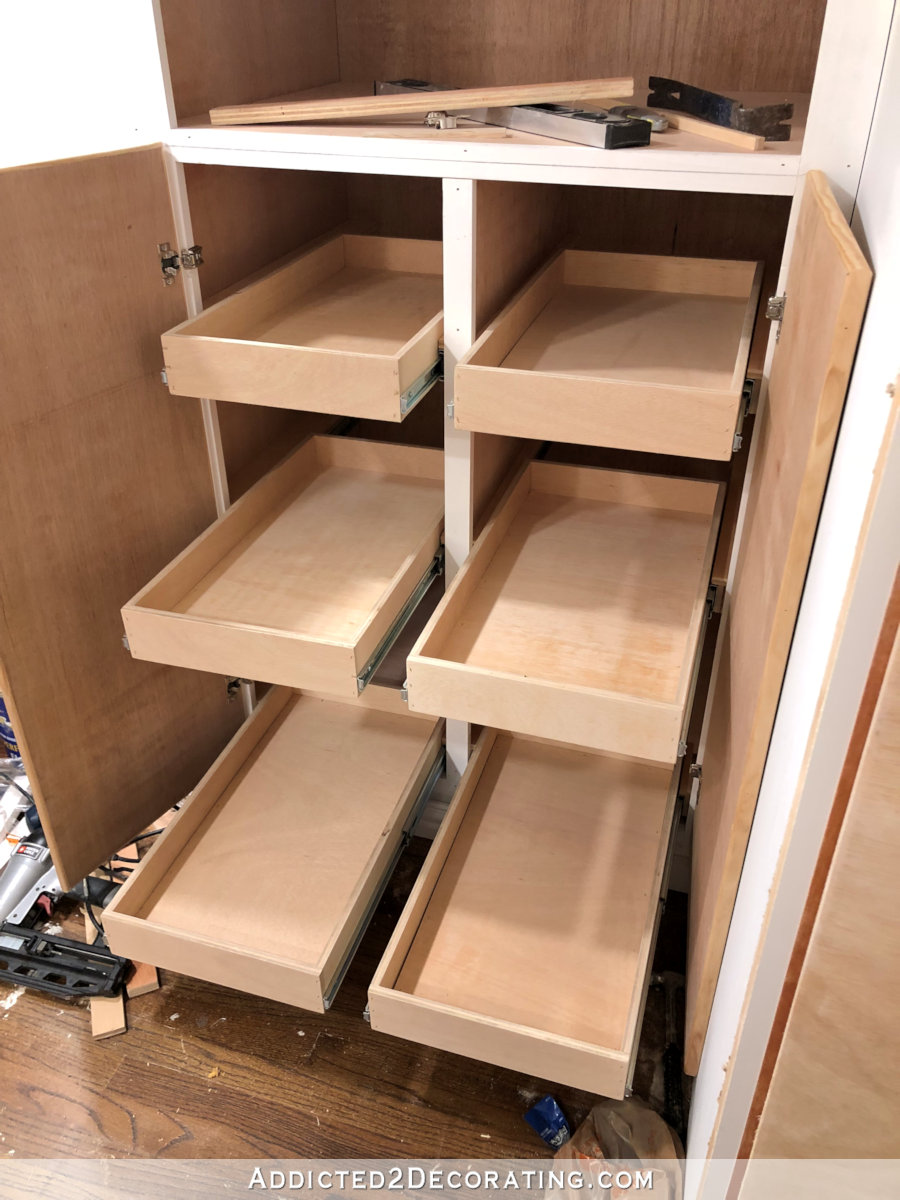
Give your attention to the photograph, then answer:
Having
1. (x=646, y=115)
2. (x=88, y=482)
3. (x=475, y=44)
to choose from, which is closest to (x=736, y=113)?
(x=646, y=115)

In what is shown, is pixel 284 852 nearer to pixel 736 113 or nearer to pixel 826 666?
pixel 826 666

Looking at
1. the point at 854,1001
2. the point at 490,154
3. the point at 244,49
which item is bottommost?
the point at 854,1001

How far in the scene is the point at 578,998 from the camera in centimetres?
132

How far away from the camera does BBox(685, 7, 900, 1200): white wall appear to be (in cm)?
64

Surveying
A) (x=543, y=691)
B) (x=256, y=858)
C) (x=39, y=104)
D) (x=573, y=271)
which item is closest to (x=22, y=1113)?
(x=256, y=858)

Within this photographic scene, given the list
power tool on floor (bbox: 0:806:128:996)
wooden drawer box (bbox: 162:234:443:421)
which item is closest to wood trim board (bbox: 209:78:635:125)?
wooden drawer box (bbox: 162:234:443:421)

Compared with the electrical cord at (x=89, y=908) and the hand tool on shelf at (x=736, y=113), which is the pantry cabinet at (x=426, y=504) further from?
the electrical cord at (x=89, y=908)

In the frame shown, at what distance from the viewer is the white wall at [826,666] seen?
2.11 feet

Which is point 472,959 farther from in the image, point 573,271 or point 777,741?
point 573,271

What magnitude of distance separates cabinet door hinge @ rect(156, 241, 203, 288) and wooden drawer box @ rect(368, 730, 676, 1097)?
0.95 m

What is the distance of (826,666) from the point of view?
0.69 metres

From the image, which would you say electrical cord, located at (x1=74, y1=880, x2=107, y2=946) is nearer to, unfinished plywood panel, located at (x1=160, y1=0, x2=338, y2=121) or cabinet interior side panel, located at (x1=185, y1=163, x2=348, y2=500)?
cabinet interior side panel, located at (x1=185, y1=163, x2=348, y2=500)

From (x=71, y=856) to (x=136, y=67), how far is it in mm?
1207

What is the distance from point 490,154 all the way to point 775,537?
649mm
